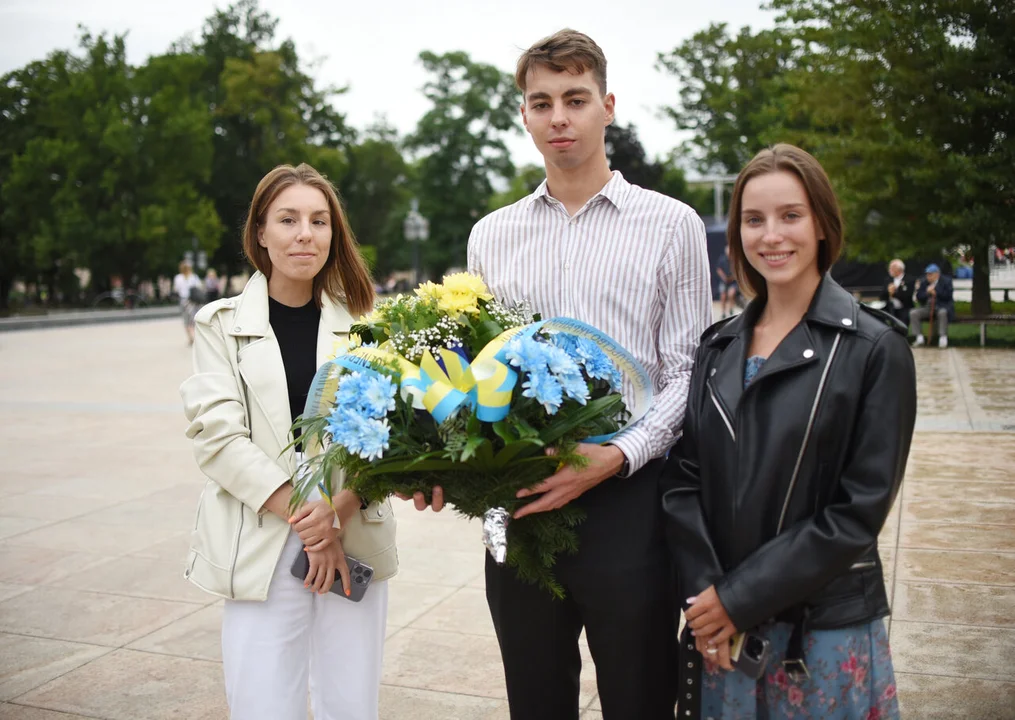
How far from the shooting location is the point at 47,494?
25.3 feet

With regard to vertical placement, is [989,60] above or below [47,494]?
above

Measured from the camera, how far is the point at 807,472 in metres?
2.21

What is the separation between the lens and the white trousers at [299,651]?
2744mm

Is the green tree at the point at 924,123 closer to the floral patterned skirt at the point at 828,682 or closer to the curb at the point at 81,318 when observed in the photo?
the floral patterned skirt at the point at 828,682

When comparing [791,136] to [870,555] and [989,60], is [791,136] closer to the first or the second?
[989,60]

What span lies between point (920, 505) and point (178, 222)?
41.0 metres

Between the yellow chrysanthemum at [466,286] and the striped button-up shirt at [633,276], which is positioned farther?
the striped button-up shirt at [633,276]

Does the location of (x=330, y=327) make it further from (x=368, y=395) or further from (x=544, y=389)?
(x=544, y=389)

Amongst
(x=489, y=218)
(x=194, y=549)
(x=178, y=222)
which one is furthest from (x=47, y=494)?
(x=178, y=222)

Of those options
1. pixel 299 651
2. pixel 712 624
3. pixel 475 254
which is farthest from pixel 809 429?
pixel 299 651

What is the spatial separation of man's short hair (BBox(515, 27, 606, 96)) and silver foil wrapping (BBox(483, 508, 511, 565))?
1.22 m

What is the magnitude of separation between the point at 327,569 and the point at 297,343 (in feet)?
2.30

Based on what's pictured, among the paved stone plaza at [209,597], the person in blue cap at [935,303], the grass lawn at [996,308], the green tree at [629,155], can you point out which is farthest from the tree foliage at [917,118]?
the green tree at [629,155]

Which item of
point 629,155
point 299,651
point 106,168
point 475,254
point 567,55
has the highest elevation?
point 106,168
